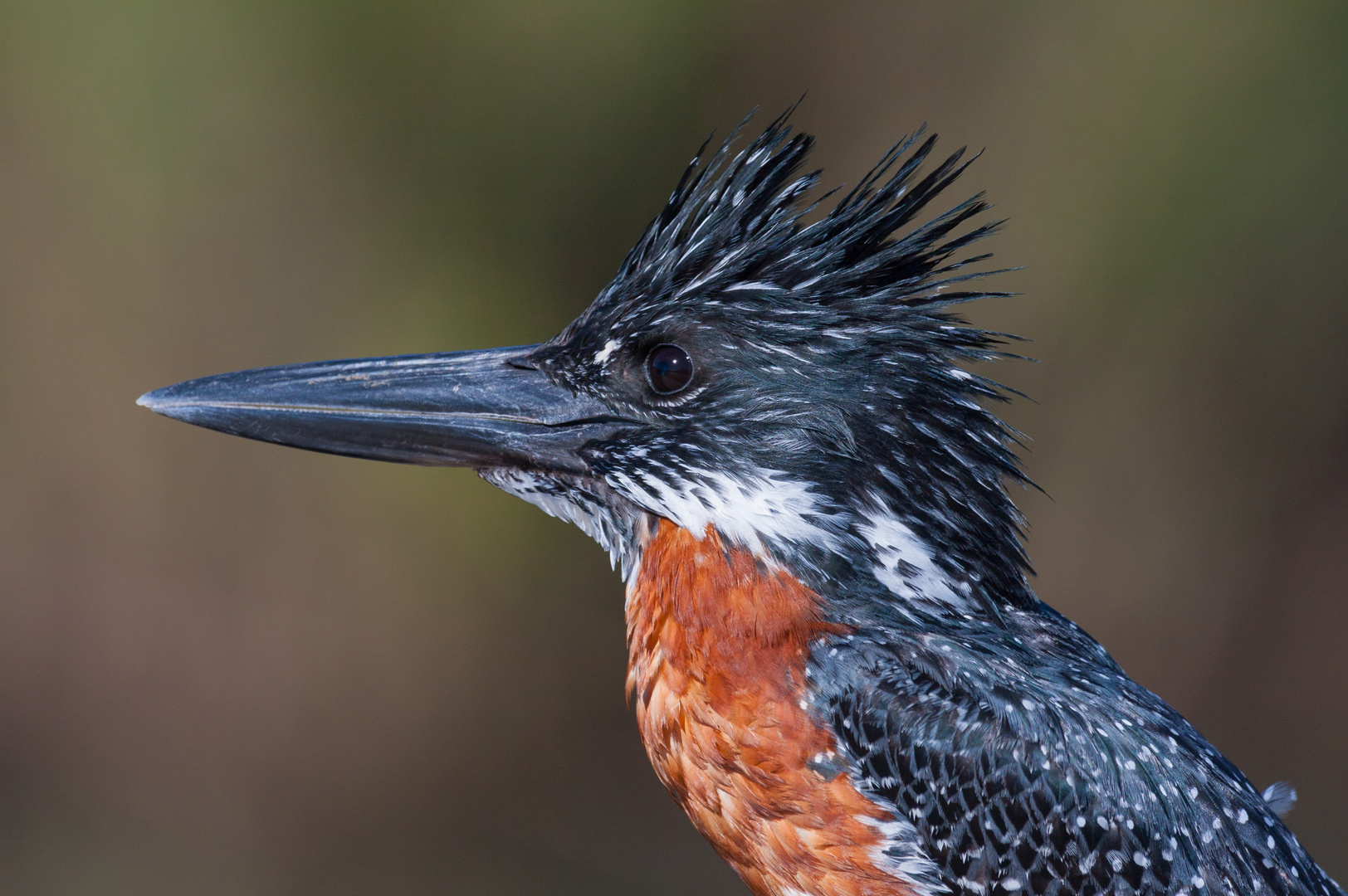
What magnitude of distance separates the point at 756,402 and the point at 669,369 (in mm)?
155

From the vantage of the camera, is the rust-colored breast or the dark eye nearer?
the rust-colored breast

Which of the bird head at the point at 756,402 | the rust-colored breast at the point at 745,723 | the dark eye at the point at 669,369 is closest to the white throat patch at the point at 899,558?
the bird head at the point at 756,402

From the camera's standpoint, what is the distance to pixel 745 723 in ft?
4.95

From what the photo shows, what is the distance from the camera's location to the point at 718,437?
5.24 feet

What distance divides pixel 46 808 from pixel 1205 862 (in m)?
4.89

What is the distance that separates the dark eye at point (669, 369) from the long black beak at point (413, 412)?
88 millimetres

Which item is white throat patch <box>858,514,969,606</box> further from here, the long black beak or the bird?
the long black beak

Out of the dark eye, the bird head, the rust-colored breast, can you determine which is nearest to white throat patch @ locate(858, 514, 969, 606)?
the bird head

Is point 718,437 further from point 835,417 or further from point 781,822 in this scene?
point 781,822

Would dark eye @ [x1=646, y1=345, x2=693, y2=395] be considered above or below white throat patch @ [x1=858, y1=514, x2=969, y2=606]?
above

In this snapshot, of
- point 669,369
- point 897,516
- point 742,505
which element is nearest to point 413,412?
point 669,369

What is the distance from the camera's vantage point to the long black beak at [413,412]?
5.39 ft

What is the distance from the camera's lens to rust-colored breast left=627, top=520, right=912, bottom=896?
1.47 meters

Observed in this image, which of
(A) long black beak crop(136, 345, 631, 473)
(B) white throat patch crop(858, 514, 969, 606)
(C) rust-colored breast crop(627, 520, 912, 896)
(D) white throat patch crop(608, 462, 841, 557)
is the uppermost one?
(A) long black beak crop(136, 345, 631, 473)
